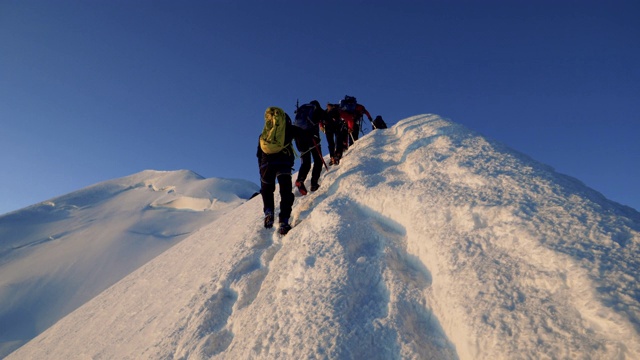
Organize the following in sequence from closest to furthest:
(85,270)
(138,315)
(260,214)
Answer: (138,315)
(260,214)
(85,270)

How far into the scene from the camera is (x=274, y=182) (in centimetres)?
590

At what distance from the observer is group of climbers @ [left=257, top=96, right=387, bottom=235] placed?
19.1 feet

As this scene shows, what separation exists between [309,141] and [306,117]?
0.63m

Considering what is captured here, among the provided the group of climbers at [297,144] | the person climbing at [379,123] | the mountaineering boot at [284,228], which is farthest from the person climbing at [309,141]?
the person climbing at [379,123]

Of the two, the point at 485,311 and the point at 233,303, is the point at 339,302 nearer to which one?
the point at 485,311

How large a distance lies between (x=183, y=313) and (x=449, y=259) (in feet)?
11.4

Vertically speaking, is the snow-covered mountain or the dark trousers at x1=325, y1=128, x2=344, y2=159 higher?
the dark trousers at x1=325, y1=128, x2=344, y2=159

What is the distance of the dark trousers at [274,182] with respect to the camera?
5.61m

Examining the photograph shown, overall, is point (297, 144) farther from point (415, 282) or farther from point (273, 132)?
point (415, 282)

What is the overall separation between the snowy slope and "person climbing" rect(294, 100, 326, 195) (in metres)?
7.89

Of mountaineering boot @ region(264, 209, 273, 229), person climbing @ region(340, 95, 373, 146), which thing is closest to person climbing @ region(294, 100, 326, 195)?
mountaineering boot @ region(264, 209, 273, 229)

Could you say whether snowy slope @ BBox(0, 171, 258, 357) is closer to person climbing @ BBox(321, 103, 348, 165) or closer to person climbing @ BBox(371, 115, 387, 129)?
person climbing @ BBox(321, 103, 348, 165)

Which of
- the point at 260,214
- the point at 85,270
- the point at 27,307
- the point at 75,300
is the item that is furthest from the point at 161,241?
the point at 260,214

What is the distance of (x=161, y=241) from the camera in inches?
509
